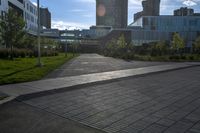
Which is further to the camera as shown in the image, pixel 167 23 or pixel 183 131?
pixel 167 23

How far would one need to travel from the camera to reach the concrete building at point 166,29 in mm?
91375

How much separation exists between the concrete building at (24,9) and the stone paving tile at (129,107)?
49.5m

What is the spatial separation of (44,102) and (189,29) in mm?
91290

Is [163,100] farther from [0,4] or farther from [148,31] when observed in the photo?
[148,31]

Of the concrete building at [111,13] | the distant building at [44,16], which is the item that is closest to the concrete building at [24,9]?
the distant building at [44,16]

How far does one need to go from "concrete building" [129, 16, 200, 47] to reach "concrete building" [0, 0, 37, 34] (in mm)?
38409

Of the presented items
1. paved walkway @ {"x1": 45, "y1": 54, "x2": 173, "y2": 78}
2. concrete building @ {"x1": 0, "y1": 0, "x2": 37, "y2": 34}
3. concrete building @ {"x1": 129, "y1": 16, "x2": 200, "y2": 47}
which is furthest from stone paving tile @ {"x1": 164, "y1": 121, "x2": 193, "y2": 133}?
concrete building @ {"x1": 129, "y1": 16, "x2": 200, "y2": 47}

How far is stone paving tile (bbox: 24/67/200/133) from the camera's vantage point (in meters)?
5.82

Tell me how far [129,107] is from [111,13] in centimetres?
16879

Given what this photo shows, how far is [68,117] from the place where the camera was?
6.38 m

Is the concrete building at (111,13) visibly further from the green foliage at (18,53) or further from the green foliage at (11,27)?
the green foliage at (11,27)

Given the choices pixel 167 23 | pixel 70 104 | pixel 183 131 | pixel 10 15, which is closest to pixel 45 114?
pixel 70 104

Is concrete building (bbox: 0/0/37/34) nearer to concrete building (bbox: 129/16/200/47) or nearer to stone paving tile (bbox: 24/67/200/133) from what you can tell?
concrete building (bbox: 129/16/200/47)

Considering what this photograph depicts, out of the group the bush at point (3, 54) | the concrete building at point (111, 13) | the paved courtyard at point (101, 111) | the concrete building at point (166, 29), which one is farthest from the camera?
the concrete building at point (111, 13)
